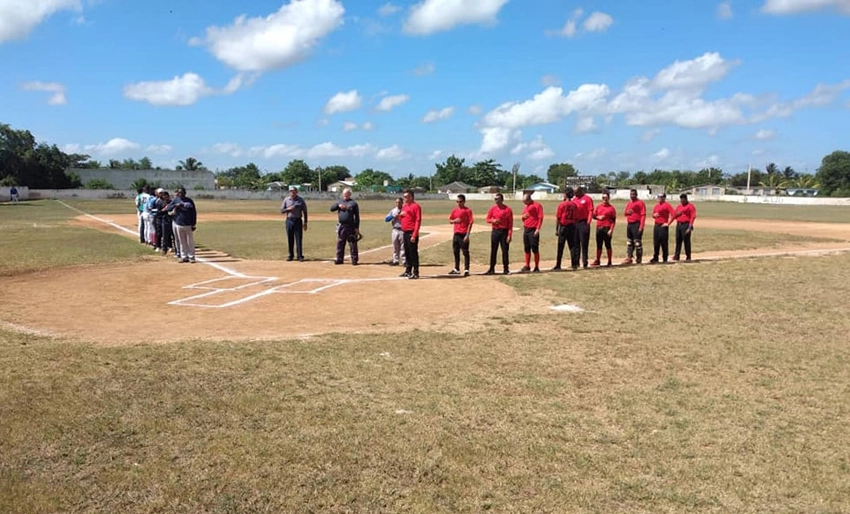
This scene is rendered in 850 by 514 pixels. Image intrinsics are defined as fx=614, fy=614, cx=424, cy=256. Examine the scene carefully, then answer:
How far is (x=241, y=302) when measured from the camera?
32.1 ft

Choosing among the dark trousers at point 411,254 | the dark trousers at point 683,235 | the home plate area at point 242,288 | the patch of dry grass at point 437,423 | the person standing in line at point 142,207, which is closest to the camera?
the patch of dry grass at point 437,423

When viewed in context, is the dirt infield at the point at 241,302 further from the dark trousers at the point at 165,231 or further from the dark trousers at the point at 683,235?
the dark trousers at the point at 683,235

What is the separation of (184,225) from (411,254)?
6.14 m

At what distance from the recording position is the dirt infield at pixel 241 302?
26.1 feet

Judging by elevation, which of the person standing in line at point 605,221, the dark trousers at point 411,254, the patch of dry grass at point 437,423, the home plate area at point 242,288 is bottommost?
the patch of dry grass at point 437,423

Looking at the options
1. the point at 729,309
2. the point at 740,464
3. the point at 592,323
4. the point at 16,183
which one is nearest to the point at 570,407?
the point at 740,464

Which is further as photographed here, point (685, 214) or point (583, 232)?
point (685, 214)

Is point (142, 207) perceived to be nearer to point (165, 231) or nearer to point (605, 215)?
point (165, 231)

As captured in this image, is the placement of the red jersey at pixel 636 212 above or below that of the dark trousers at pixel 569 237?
above

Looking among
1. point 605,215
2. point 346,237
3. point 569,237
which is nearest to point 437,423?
point 569,237

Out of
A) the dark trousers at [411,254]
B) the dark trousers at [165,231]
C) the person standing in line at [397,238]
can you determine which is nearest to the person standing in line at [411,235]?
the dark trousers at [411,254]

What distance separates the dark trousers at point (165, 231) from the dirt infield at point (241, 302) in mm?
2928

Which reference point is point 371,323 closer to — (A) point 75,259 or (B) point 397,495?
(B) point 397,495

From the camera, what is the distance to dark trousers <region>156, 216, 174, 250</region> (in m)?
17.0
